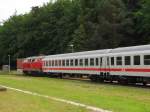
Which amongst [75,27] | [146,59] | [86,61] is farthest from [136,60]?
[75,27]

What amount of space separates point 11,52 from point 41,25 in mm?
13498

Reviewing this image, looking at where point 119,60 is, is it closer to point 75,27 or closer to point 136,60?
point 136,60

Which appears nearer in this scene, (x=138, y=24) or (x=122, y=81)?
(x=122, y=81)

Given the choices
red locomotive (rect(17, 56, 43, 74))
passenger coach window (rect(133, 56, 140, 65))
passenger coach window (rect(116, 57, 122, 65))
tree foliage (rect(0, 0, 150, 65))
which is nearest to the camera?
passenger coach window (rect(133, 56, 140, 65))

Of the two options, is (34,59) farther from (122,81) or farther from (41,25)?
(41,25)

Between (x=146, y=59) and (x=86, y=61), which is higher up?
(x=86, y=61)

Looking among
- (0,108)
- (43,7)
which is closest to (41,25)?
(43,7)

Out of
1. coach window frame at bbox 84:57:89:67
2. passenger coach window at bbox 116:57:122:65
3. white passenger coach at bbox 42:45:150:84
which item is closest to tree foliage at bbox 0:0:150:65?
white passenger coach at bbox 42:45:150:84

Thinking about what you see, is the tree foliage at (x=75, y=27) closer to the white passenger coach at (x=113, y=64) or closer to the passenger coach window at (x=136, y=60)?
the white passenger coach at (x=113, y=64)

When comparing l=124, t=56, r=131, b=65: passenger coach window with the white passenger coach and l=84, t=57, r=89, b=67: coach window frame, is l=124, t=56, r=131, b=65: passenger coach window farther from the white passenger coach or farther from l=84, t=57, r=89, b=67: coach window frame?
l=84, t=57, r=89, b=67: coach window frame

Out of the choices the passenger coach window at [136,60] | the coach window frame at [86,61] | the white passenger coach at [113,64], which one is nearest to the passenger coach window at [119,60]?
the white passenger coach at [113,64]

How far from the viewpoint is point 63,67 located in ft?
189

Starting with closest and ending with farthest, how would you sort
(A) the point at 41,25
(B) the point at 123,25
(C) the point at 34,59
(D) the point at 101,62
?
(D) the point at 101,62 → (C) the point at 34,59 → (B) the point at 123,25 → (A) the point at 41,25

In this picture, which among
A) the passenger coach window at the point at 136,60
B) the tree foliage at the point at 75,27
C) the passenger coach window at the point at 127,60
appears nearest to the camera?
the passenger coach window at the point at 136,60
